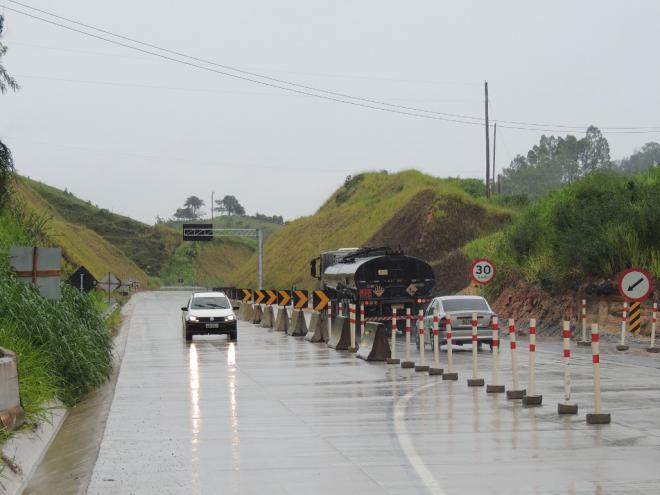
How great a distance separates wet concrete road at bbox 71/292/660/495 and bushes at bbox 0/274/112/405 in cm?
75

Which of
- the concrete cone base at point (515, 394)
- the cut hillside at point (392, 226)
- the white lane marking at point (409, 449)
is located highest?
the cut hillside at point (392, 226)

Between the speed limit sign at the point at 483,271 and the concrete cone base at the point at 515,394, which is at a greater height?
the speed limit sign at the point at 483,271

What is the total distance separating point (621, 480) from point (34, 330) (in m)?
11.3

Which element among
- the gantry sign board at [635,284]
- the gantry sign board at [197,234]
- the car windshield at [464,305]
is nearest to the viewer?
the gantry sign board at [635,284]

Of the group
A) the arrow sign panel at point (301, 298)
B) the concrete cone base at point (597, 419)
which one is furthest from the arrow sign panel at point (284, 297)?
the concrete cone base at point (597, 419)

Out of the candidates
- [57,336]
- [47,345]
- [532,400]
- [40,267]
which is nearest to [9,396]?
[47,345]

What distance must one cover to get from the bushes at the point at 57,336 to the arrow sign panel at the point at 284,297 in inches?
1112

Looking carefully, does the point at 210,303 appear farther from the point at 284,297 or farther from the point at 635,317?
the point at 635,317

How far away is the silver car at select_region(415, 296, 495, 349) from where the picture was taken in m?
31.9

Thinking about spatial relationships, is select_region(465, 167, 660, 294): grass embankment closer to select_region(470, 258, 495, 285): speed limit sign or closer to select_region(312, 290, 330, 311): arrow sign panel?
select_region(470, 258, 495, 285): speed limit sign

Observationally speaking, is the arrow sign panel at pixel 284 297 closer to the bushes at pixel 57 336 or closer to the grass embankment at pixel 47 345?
the grass embankment at pixel 47 345

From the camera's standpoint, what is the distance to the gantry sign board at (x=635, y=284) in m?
30.9

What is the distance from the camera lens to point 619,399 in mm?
18375

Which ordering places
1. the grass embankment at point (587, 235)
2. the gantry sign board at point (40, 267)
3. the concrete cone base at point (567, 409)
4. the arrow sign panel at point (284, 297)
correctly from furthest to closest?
the arrow sign panel at point (284, 297) → the grass embankment at point (587, 235) → the gantry sign board at point (40, 267) → the concrete cone base at point (567, 409)
